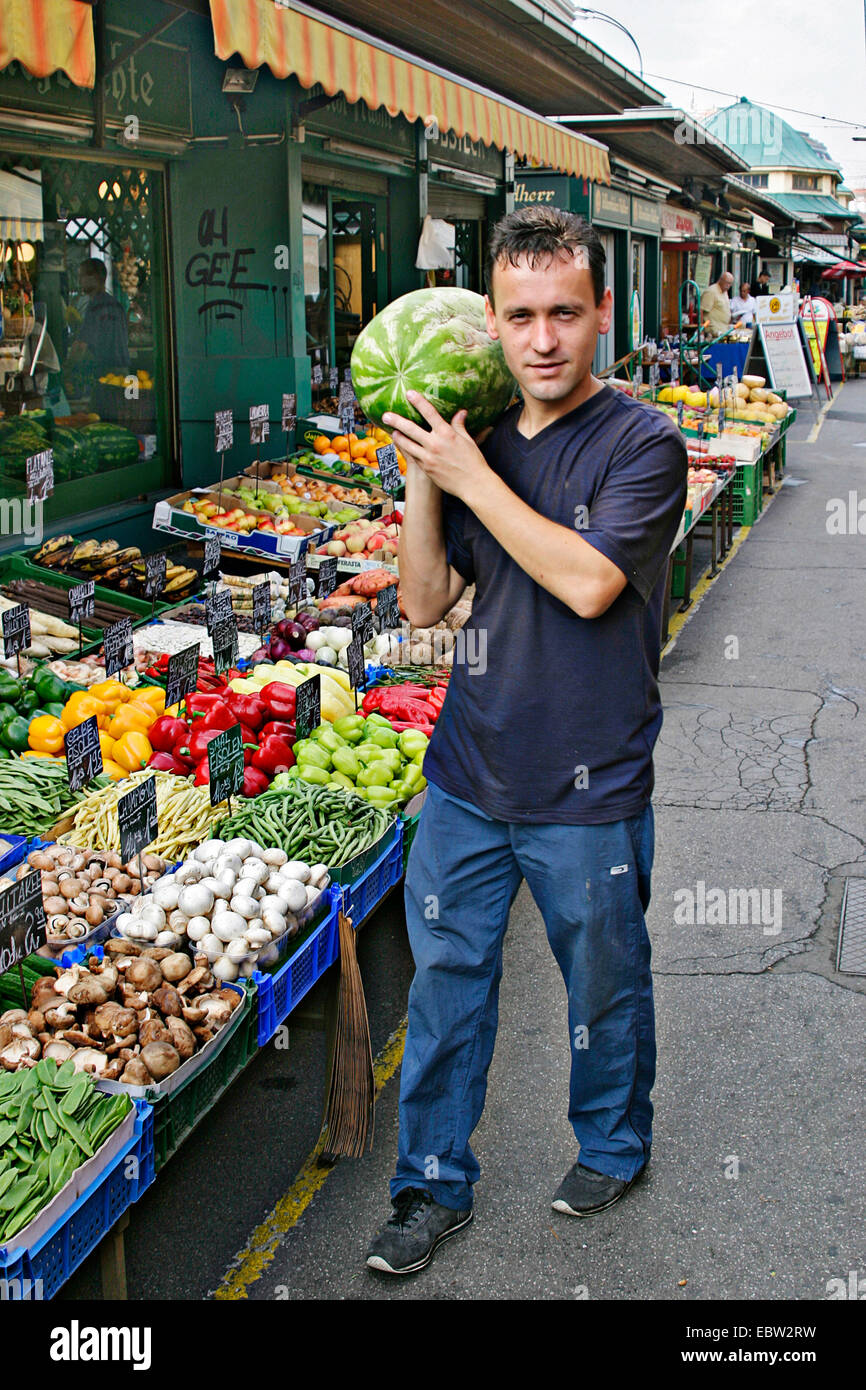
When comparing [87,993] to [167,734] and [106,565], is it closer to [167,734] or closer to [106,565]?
[167,734]

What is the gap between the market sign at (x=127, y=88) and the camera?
23.9 ft

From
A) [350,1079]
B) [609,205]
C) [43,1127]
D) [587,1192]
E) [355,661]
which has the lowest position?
[587,1192]

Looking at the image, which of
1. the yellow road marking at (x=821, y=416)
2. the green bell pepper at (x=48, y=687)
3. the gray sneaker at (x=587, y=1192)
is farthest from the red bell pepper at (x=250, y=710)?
the yellow road marking at (x=821, y=416)

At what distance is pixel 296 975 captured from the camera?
137 inches

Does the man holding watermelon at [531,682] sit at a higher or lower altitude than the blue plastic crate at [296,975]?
higher

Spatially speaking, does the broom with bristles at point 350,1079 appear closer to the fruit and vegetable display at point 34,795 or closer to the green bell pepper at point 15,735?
the fruit and vegetable display at point 34,795

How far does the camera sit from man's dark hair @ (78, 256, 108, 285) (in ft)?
27.9

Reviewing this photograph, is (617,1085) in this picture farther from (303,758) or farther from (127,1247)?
(303,758)

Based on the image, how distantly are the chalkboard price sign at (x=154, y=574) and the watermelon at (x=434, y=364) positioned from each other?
3852 millimetres

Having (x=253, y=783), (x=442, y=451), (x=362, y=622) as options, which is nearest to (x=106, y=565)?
(x=362, y=622)

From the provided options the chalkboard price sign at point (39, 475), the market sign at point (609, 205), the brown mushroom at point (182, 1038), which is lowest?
the brown mushroom at point (182, 1038)

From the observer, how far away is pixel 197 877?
380 centimetres

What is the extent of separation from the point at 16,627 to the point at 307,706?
1.37 m

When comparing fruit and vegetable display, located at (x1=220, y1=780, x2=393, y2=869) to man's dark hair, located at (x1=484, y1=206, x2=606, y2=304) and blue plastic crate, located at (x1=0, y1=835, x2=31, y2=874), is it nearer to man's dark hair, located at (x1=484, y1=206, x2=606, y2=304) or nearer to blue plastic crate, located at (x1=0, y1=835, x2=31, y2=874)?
blue plastic crate, located at (x1=0, y1=835, x2=31, y2=874)
